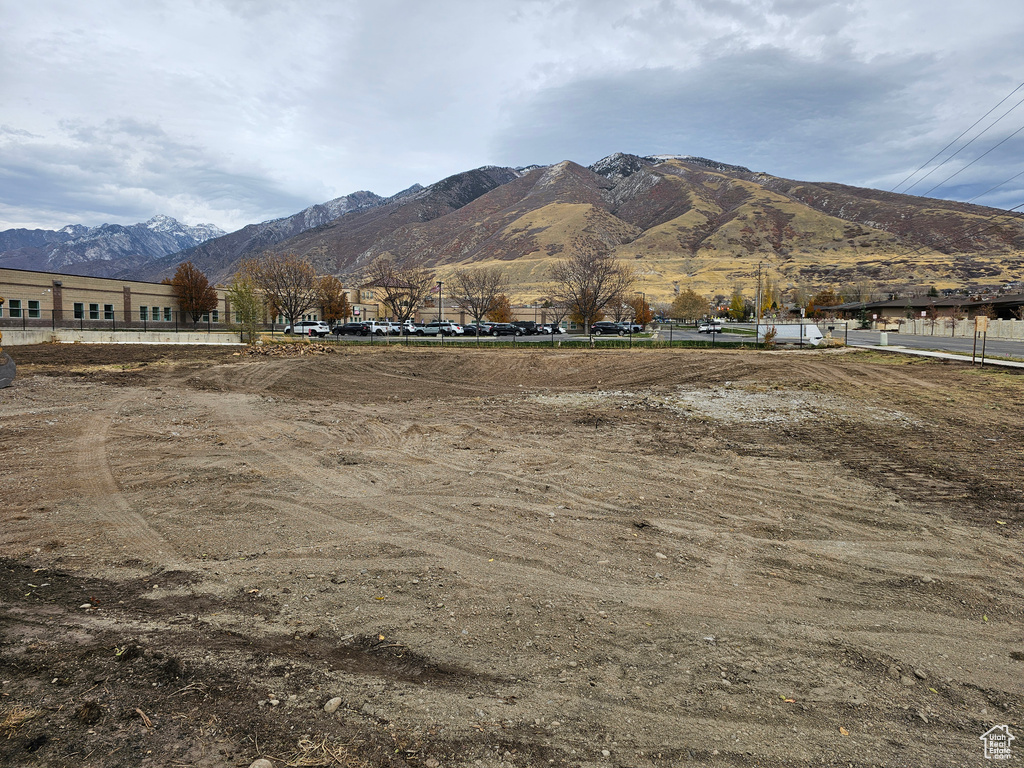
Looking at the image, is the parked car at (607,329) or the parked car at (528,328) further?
the parked car at (528,328)

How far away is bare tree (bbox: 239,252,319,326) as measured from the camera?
59.8 m

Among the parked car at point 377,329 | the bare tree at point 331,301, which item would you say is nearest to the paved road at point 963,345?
the parked car at point 377,329

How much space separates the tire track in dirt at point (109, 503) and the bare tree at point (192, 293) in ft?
215

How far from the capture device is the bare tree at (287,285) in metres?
59.8

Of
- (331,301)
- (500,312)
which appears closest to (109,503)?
(331,301)

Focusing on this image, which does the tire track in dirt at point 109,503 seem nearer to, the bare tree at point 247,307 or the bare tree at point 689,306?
the bare tree at point 247,307

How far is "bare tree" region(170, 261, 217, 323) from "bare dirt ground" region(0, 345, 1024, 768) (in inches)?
2560

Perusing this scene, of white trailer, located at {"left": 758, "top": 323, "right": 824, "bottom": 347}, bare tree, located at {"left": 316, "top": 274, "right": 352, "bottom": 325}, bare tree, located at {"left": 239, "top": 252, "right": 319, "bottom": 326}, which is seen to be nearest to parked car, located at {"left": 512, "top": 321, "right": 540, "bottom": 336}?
bare tree, located at {"left": 239, "top": 252, "right": 319, "bottom": 326}

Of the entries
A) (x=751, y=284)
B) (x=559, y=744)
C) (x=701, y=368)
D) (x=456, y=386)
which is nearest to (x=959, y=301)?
(x=751, y=284)

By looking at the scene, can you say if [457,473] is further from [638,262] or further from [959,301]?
[638,262]

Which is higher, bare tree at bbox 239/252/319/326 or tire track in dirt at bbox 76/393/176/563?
bare tree at bbox 239/252/319/326

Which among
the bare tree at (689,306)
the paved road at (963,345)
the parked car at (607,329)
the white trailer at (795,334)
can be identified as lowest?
the paved road at (963,345)

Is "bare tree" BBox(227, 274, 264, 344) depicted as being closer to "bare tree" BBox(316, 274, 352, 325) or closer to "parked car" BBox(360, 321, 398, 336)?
"parked car" BBox(360, 321, 398, 336)

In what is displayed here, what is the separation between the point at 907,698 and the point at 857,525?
384 centimetres
